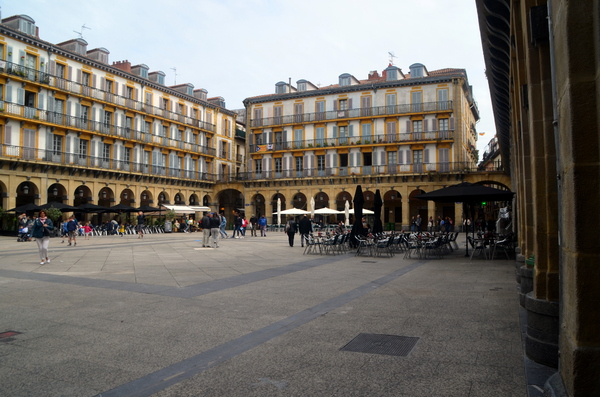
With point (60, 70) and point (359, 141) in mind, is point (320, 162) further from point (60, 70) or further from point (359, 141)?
point (60, 70)

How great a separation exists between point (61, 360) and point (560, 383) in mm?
4477

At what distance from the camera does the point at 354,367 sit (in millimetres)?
4484

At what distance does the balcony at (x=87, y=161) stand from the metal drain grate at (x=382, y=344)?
3311 cm

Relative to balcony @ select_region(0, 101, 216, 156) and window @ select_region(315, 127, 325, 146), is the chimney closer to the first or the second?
balcony @ select_region(0, 101, 216, 156)

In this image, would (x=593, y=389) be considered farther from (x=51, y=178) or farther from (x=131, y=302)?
(x=51, y=178)

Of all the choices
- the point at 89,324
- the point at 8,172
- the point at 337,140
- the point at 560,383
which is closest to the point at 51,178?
the point at 8,172

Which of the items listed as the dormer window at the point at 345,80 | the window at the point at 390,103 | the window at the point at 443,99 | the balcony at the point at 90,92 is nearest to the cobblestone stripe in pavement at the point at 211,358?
the balcony at the point at 90,92

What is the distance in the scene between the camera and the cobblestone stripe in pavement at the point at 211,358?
4016mm

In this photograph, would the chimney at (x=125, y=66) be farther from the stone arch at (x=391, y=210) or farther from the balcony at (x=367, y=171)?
the stone arch at (x=391, y=210)

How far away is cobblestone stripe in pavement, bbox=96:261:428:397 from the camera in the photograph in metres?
4.02

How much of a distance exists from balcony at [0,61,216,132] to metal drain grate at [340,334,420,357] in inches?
1371

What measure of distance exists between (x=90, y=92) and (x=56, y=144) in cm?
541

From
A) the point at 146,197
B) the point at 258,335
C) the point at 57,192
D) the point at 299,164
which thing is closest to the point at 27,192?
the point at 57,192

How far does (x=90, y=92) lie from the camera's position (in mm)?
38375
